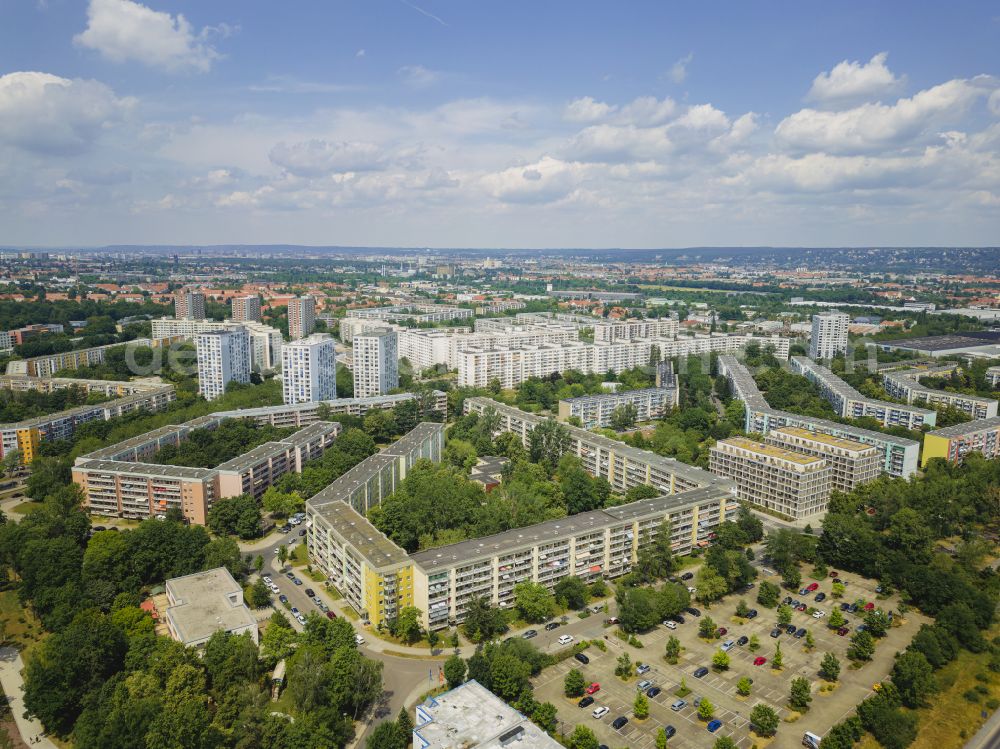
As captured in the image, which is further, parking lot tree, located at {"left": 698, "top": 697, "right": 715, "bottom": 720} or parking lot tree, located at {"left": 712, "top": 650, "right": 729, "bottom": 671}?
parking lot tree, located at {"left": 712, "top": 650, "right": 729, "bottom": 671}

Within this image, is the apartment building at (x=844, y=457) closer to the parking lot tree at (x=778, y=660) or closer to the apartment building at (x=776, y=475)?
the apartment building at (x=776, y=475)

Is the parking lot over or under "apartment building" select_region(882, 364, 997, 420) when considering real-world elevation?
under

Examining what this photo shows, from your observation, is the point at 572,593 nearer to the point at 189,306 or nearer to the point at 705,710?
the point at 705,710

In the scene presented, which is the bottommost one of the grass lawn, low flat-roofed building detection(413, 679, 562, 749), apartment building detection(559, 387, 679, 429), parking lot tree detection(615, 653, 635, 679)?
the grass lawn

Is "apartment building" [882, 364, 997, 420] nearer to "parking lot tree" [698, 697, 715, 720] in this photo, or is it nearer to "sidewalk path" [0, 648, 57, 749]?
"parking lot tree" [698, 697, 715, 720]

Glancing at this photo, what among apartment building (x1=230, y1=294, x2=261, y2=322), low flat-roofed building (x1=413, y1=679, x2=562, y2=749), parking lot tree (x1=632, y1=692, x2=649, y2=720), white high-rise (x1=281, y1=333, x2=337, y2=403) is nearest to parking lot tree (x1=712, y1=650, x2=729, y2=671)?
parking lot tree (x1=632, y1=692, x2=649, y2=720)

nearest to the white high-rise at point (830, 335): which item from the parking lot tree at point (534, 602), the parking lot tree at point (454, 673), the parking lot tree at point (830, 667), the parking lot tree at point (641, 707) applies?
the parking lot tree at point (830, 667)

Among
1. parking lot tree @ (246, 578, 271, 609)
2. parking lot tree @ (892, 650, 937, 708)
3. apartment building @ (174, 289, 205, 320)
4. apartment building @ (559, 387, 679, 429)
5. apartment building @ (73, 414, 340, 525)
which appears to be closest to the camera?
parking lot tree @ (892, 650, 937, 708)

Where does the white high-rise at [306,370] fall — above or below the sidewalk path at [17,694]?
above
